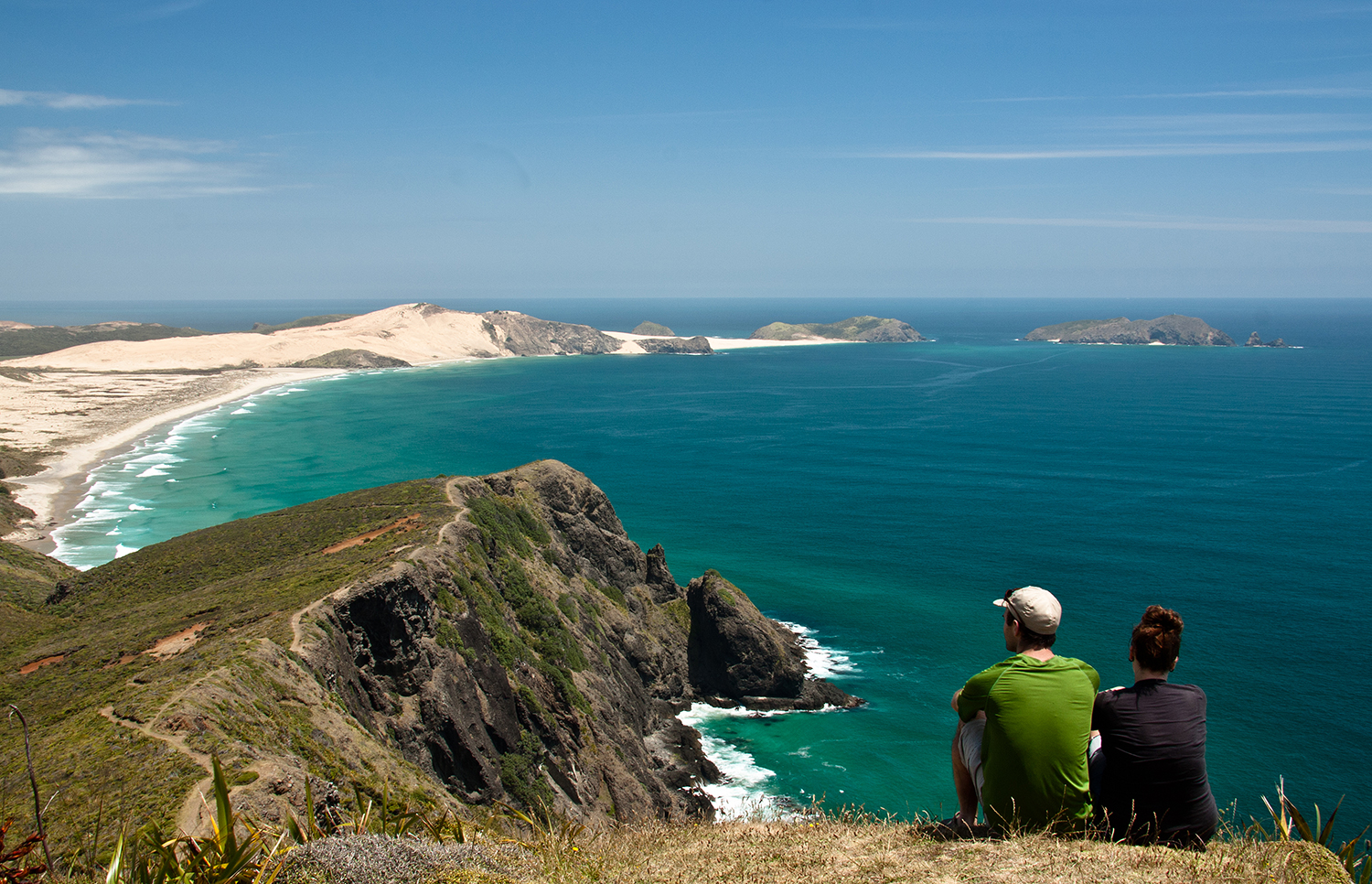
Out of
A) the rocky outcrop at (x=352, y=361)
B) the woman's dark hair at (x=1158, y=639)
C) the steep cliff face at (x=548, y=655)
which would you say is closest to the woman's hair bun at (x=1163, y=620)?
the woman's dark hair at (x=1158, y=639)

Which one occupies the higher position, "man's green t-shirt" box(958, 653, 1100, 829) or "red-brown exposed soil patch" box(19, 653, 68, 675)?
"man's green t-shirt" box(958, 653, 1100, 829)

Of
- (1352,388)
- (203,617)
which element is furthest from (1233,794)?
(1352,388)

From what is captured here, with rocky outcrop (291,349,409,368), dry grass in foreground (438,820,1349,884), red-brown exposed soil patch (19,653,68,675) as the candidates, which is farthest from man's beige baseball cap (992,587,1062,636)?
rocky outcrop (291,349,409,368)

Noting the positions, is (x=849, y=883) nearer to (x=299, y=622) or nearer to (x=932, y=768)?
(x=299, y=622)

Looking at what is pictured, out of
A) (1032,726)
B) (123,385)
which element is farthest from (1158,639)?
(123,385)

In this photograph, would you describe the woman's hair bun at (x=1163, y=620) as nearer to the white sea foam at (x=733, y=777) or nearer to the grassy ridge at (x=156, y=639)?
the grassy ridge at (x=156, y=639)

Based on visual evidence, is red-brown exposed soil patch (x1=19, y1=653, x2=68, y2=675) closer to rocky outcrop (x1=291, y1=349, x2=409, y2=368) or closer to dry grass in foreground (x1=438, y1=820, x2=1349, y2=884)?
dry grass in foreground (x1=438, y1=820, x2=1349, y2=884)
